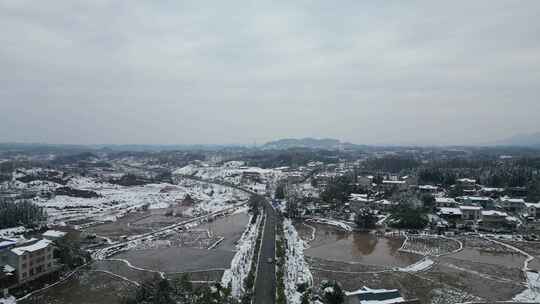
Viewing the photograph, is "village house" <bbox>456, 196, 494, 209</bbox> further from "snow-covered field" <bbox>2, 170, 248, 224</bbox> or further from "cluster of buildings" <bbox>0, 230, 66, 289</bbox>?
"cluster of buildings" <bbox>0, 230, 66, 289</bbox>

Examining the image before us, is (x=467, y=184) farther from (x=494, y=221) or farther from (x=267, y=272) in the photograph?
(x=267, y=272)

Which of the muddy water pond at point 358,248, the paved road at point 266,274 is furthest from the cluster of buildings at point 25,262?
the muddy water pond at point 358,248

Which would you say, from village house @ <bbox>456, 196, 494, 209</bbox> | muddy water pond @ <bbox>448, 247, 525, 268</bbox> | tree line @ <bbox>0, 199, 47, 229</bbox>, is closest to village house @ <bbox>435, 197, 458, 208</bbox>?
village house @ <bbox>456, 196, 494, 209</bbox>

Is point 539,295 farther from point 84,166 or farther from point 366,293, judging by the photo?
point 84,166

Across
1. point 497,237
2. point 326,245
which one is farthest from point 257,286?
point 497,237

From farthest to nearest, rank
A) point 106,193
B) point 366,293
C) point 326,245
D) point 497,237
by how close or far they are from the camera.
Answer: point 106,193 < point 497,237 < point 326,245 < point 366,293

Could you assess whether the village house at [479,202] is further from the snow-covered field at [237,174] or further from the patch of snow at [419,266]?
the snow-covered field at [237,174]
